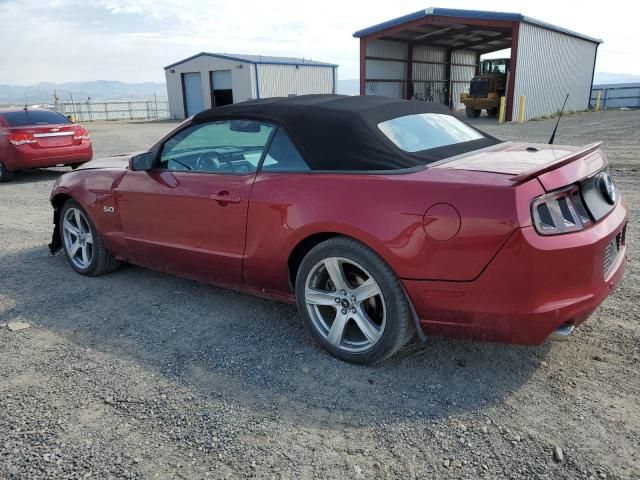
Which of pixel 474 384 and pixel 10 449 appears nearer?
pixel 10 449

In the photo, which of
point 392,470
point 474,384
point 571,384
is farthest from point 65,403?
point 571,384

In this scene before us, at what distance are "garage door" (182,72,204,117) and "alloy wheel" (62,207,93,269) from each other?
31.7 meters

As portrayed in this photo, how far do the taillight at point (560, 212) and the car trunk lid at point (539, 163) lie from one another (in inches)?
2.2

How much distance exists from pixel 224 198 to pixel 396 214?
1315 millimetres

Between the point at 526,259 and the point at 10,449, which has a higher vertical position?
the point at 526,259

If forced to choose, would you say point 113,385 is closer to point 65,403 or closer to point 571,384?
point 65,403

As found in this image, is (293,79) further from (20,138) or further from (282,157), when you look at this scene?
(282,157)

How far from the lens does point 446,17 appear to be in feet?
78.9

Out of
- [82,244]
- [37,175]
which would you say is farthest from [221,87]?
[82,244]

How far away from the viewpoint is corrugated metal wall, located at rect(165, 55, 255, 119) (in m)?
32.3

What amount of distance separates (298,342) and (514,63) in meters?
23.2

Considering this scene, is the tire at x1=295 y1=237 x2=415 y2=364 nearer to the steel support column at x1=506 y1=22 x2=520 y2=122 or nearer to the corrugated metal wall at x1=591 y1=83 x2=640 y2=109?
the steel support column at x1=506 y1=22 x2=520 y2=122

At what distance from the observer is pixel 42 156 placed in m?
10.4

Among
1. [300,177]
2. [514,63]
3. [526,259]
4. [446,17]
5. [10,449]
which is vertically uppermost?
[446,17]
